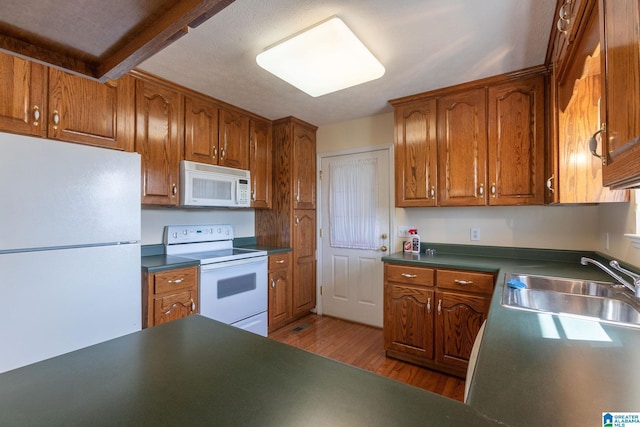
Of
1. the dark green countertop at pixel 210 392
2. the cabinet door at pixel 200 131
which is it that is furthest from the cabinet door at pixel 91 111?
the dark green countertop at pixel 210 392

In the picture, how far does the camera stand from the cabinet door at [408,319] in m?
2.24

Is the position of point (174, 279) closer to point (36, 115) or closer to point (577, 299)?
point (36, 115)

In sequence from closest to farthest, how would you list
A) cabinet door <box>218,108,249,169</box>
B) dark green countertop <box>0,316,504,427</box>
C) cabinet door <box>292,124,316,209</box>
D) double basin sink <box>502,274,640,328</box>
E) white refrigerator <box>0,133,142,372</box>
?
dark green countertop <box>0,316,504,427</box> → double basin sink <box>502,274,640,328</box> → white refrigerator <box>0,133,142,372</box> → cabinet door <box>218,108,249,169</box> → cabinet door <box>292,124,316,209</box>

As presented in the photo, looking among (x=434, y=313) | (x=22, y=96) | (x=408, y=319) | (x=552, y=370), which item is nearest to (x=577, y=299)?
(x=434, y=313)

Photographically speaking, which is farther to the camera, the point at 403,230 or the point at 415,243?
the point at 403,230

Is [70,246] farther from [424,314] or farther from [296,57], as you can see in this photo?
[424,314]

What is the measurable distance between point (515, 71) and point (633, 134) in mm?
1961

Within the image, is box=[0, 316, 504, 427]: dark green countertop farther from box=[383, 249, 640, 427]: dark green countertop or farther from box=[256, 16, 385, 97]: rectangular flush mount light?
box=[256, 16, 385, 97]: rectangular flush mount light

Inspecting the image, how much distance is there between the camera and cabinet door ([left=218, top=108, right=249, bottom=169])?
2.75m

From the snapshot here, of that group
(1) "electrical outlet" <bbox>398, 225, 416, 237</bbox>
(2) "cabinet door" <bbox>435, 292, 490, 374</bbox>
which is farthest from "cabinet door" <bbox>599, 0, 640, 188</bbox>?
(1) "electrical outlet" <bbox>398, 225, 416, 237</bbox>

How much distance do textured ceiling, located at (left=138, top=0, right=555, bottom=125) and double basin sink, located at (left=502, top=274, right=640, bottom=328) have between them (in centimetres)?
144

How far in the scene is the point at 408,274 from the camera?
2324 mm

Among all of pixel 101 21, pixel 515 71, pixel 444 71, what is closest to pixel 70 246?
pixel 101 21

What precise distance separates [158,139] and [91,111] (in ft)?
1.49
